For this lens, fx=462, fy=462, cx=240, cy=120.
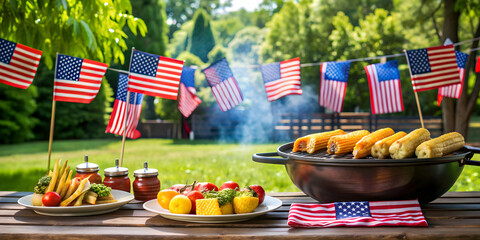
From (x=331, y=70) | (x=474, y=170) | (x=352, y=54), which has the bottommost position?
(x=474, y=170)

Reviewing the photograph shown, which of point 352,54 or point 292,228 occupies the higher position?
point 352,54

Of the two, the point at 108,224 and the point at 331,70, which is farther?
the point at 331,70

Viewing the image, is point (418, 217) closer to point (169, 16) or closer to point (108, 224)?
point (108, 224)

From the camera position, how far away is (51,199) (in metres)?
2.30

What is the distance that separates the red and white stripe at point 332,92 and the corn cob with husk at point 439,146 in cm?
285

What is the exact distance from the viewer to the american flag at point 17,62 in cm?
341

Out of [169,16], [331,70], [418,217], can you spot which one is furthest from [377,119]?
[169,16]

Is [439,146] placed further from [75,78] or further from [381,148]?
[75,78]

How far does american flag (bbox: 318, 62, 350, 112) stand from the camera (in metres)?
5.28

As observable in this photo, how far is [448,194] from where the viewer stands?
294 centimetres

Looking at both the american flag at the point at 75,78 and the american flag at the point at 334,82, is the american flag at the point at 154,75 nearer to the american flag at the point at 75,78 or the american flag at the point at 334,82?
the american flag at the point at 75,78

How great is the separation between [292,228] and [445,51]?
10.7 ft

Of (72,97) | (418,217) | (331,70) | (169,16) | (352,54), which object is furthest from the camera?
(169,16)

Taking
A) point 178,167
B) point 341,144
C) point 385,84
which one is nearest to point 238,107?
point 178,167
